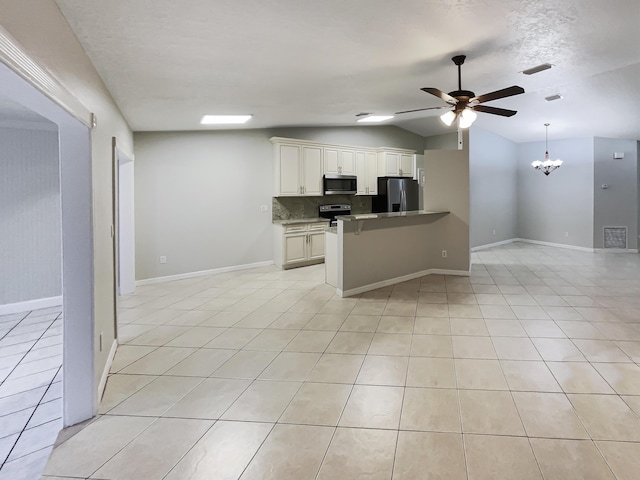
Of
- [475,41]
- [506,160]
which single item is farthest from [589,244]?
[475,41]

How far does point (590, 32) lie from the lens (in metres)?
2.91

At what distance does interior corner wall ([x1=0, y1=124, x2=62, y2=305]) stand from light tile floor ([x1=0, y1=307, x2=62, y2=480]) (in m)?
0.51

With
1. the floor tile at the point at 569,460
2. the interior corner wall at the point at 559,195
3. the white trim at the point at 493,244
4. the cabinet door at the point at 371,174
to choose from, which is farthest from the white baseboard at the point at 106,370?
the interior corner wall at the point at 559,195

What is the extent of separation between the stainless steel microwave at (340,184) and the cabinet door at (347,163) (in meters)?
0.12

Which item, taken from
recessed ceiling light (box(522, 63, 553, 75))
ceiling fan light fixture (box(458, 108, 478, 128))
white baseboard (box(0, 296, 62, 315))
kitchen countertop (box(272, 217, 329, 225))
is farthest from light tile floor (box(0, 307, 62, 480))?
recessed ceiling light (box(522, 63, 553, 75))

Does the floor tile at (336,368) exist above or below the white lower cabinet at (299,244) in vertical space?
below

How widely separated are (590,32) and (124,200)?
5.30m

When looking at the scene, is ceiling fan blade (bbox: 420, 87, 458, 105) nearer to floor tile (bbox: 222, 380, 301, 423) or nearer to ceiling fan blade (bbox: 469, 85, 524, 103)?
ceiling fan blade (bbox: 469, 85, 524, 103)

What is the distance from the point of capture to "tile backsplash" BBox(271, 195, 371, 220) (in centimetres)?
671

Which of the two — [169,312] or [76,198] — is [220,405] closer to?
[76,198]

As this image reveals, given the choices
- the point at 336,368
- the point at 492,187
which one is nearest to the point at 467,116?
the point at 336,368

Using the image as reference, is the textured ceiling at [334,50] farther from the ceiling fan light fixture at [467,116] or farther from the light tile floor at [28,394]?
the light tile floor at [28,394]

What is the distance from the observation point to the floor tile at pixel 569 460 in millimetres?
1654

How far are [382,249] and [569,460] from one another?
3.60 metres
